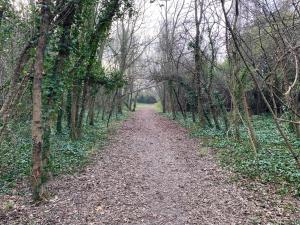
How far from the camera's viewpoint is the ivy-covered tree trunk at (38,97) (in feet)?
20.8

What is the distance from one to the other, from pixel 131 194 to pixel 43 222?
7.19ft

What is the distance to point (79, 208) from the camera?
6301 mm

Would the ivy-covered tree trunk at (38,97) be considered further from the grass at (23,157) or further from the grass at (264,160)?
the grass at (264,160)

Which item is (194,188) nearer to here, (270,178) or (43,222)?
(270,178)

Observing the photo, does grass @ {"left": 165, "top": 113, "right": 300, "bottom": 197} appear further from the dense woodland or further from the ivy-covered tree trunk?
the ivy-covered tree trunk

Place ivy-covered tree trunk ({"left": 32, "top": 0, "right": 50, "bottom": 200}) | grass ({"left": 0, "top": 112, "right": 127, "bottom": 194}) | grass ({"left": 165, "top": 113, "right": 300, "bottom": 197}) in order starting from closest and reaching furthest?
ivy-covered tree trunk ({"left": 32, "top": 0, "right": 50, "bottom": 200}) → grass ({"left": 165, "top": 113, "right": 300, "bottom": 197}) → grass ({"left": 0, "top": 112, "right": 127, "bottom": 194})

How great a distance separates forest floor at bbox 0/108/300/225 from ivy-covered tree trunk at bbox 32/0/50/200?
663 millimetres

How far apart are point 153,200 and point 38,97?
3.40m

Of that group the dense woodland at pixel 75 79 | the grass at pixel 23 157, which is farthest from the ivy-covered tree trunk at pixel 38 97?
the grass at pixel 23 157

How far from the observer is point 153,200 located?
675 cm

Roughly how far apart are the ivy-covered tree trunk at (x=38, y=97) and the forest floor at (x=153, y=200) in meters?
0.66

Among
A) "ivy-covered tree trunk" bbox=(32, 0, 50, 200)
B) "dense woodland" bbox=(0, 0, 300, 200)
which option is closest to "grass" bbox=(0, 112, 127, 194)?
"dense woodland" bbox=(0, 0, 300, 200)

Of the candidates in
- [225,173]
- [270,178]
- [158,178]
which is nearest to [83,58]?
[158,178]

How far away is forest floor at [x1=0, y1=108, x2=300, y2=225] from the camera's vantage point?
577 cm
